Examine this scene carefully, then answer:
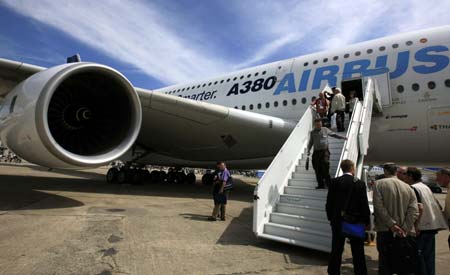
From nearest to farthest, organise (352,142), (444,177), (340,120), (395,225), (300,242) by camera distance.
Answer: (395,225) < (444,177) < (300,242) < (352,142) < (340,120)

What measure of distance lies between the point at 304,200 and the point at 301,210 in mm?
257

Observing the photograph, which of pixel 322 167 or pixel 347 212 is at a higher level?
pixel 322 167

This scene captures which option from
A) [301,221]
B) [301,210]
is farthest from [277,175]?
[301,221]

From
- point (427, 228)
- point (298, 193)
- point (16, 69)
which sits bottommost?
point (427, 228)

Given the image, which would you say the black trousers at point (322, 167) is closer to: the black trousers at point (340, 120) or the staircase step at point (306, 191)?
the staircase step at point (306, 191)

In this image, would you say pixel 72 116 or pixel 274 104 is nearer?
pixel 72 116

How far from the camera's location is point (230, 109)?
7.95 m

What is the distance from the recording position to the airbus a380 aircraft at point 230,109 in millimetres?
5473

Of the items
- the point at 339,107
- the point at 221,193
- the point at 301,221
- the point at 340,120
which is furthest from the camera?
the point at 340,120

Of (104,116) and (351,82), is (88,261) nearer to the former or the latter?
(104,116)

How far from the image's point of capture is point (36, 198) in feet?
21.8

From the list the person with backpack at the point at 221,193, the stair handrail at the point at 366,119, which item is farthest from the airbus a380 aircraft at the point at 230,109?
the person with backpack at the point at 221,193

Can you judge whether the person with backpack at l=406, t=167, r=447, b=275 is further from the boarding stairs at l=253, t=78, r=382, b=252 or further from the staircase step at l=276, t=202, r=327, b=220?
the staircase step at l=276, t=202, r=327, b=220

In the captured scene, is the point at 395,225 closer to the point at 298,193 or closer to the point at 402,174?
the point at 402,174
